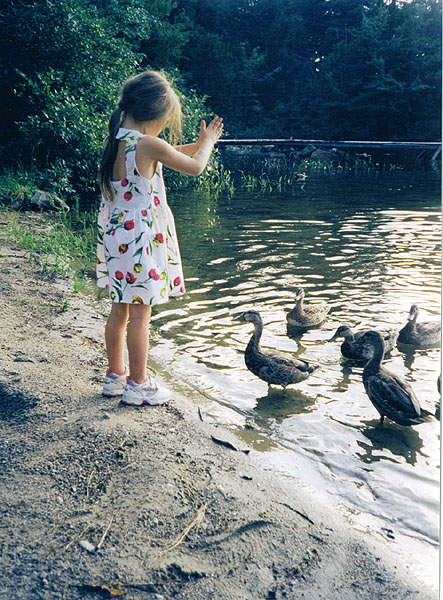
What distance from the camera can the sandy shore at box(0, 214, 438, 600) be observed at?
2842 mm

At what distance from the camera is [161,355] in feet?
21.9

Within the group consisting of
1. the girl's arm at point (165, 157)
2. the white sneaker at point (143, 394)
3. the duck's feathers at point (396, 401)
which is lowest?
the duck's feathers at point (396, 401)

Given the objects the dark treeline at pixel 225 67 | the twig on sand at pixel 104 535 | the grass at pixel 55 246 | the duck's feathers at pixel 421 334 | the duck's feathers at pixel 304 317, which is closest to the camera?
the twig on sand at pixel 104 535

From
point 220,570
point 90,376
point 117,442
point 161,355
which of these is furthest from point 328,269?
point 220,570

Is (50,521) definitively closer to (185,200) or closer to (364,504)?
(364,504)

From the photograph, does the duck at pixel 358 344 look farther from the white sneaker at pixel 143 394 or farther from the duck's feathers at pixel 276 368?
the white sneaker at pixel 143 394

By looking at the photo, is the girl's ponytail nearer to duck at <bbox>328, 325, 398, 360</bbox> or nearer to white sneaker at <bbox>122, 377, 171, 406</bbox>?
white sneaker at <bbox>122, 377, 171, 406</bbox>

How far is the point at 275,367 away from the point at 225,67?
50245mm

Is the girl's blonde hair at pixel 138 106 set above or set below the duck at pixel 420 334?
above

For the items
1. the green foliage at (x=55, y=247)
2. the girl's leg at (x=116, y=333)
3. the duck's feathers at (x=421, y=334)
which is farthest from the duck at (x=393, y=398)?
the green foliage at (x=55, y=247)

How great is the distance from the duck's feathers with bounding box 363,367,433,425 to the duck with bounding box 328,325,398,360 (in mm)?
951

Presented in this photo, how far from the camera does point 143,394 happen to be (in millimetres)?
4633

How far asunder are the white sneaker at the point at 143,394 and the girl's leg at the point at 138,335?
17 cm

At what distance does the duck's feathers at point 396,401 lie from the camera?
16.6 ft
